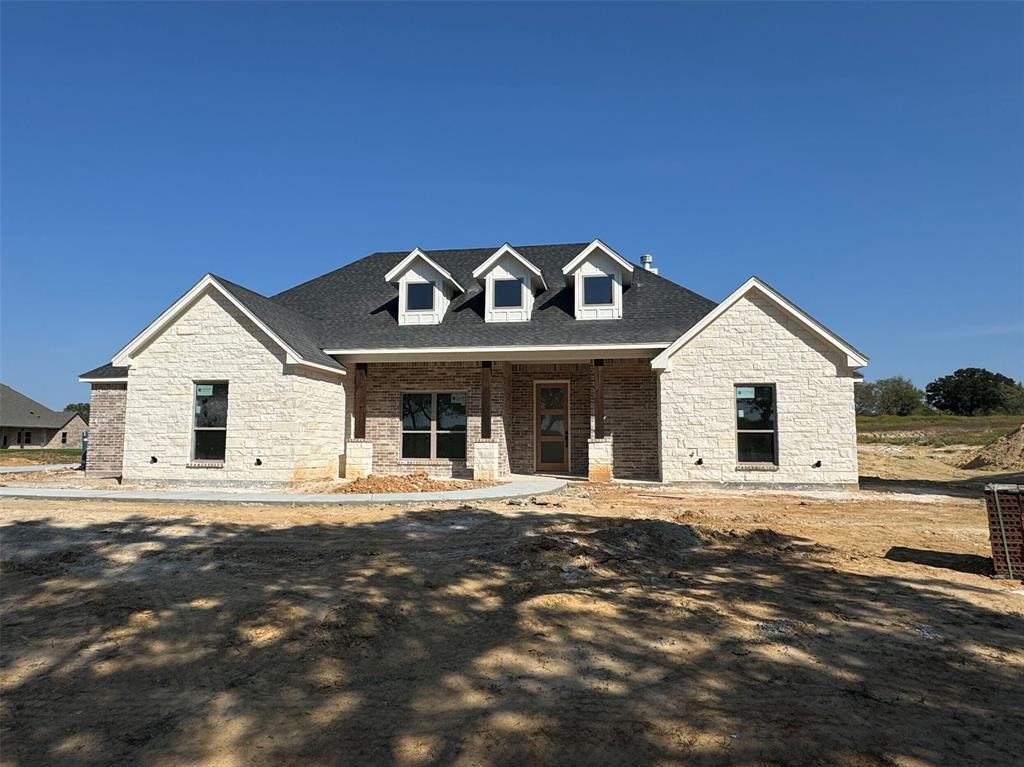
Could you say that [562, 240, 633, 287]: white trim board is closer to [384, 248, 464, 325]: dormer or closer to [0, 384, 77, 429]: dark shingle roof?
[384, 248, 464, 325]: dormer

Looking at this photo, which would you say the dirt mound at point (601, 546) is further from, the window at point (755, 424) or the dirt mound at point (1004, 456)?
the dirt mound at point (1004, 456)

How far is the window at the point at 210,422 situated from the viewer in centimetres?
1462

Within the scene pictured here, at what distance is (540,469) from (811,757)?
14768 millimetres

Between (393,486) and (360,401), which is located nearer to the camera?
(393,486)

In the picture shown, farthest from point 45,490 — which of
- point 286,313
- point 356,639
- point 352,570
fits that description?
point 356,639

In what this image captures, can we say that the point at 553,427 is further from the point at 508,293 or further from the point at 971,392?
the point at 971,392

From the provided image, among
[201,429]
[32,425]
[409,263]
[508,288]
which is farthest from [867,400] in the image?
[32,425]

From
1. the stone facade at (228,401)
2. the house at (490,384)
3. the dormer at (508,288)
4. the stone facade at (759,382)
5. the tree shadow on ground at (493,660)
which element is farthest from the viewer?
the dormer at (508,288)

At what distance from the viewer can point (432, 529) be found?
8922mm

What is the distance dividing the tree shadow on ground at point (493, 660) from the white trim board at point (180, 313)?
7506 millimetres

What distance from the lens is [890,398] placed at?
→ 80938mm

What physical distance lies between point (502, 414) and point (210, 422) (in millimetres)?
8023

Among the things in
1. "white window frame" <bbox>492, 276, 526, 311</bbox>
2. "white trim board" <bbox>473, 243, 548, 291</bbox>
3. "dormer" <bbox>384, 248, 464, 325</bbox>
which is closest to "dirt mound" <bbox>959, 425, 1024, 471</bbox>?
"white window frame" <bbox>492, 276, 526, 311</bbox>

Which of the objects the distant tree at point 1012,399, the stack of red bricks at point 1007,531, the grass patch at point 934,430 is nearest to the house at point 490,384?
the stack of red bricks at point 1007,531
